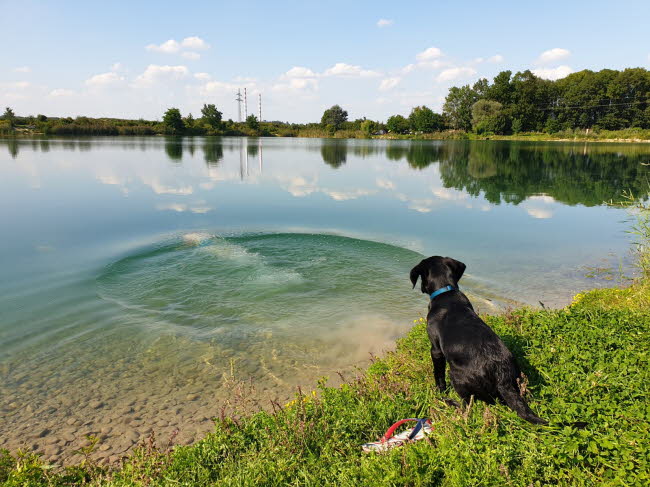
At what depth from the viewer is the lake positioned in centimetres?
618

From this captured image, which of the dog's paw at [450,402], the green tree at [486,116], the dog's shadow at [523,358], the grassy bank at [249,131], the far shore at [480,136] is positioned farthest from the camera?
the green tree at [486,116]

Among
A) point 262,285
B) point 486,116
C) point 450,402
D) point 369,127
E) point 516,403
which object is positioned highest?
point 486,116

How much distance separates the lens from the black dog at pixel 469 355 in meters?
4.26

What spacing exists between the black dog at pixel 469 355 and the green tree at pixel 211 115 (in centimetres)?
13601

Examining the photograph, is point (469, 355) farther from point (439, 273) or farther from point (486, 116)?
point (486, 116)

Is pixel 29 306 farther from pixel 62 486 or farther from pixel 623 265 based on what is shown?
pixel 623 265

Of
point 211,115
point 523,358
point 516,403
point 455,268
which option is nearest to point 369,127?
point 211,115

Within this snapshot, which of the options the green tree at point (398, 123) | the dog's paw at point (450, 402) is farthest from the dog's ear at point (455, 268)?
the green tree at point (398, 123)

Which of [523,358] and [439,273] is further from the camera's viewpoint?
[439,273]

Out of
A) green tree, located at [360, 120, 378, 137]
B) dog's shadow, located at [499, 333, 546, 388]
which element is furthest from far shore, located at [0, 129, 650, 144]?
dog's shadow, located at [499, 333, 546, 388]

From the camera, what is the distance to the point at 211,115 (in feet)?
447

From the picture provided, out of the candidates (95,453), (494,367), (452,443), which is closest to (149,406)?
(95,453)

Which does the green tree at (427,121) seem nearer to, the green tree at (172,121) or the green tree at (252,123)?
the green tree at (252,123)

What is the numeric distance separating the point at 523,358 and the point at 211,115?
144337 millimetres
